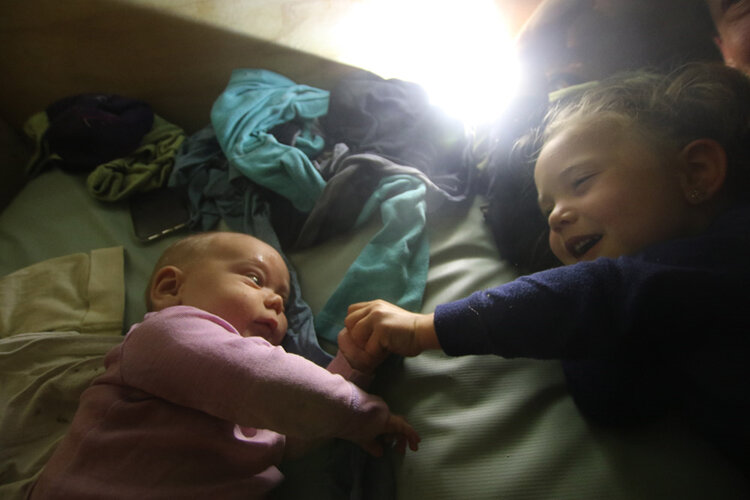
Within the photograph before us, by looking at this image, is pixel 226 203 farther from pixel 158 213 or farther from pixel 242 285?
pixel 242 285

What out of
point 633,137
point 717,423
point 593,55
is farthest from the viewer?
point 593,55

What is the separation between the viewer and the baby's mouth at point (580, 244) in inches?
24.0

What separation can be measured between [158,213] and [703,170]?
107cm

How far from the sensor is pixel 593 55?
0.94m

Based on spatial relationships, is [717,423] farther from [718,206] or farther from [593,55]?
[593,55]

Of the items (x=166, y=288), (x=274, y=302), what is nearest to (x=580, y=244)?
(x=274, y=302)

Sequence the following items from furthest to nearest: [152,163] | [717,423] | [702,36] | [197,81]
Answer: [197,81], [152,163], [702,36], [717,423]

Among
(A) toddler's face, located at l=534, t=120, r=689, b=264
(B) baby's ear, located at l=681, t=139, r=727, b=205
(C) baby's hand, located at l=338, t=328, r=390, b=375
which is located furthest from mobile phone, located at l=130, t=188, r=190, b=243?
(B) baby's ear, located at l=681, t=139, r=727, b=205

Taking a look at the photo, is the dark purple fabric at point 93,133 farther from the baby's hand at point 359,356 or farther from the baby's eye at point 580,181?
the baby's eye at point 580,181

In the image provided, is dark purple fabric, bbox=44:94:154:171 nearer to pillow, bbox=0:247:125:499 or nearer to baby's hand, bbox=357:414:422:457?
pillow, bbox=0:247:125:499

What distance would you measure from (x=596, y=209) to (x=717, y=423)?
0.29 meters

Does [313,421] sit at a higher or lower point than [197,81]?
lower

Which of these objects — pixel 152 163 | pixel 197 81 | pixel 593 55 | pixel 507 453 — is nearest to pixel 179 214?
pixel 152 163

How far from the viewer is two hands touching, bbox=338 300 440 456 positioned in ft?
1.95
